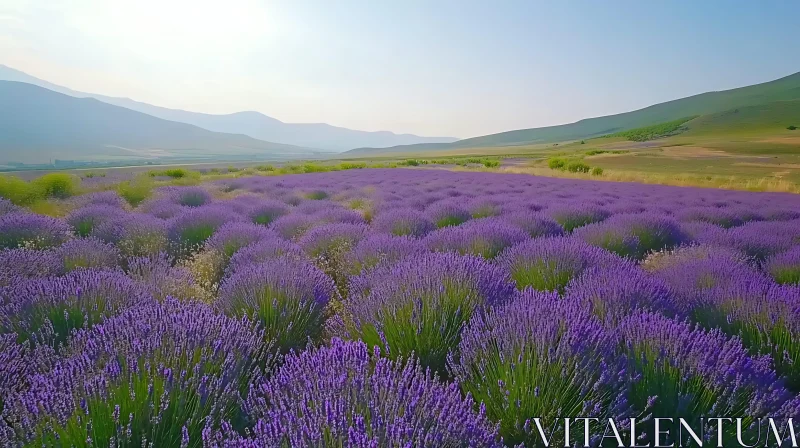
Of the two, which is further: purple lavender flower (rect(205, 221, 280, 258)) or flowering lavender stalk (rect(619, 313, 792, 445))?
purple lavender flower (rect(205, 221, 280, 258))

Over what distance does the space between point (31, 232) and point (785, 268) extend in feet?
23.6

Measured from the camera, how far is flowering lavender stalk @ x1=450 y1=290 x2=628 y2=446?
1.34 meters

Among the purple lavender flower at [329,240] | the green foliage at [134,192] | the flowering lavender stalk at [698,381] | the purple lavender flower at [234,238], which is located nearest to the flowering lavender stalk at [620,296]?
the flowering lavender stalk at [698,381]

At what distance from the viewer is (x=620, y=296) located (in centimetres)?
216

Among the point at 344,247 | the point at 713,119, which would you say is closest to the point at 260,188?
the point at 344,247

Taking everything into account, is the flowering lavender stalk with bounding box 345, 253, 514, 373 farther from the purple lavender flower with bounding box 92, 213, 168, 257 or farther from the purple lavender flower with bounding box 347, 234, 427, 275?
the purple lavender flower with bounding box 92, 213, 168, 257

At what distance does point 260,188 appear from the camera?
11.7m

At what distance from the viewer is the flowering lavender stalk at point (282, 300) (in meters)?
2.15

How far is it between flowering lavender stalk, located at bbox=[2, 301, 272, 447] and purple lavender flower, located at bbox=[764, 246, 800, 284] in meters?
4.06

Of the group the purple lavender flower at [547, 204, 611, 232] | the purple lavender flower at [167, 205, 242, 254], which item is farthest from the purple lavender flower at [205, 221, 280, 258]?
the purple lavender flower at [547, 204, 611, 232]

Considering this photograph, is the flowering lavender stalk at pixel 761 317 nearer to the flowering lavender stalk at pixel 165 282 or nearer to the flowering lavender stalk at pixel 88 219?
the flowering lavender stalk at pixel 165 282

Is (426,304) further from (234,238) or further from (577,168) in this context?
(577,168)

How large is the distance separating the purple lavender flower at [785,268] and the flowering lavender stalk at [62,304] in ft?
15.3

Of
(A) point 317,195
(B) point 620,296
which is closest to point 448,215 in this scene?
(B) point 620,296
